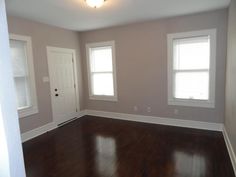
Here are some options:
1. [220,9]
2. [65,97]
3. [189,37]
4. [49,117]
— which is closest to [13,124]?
[49,117]

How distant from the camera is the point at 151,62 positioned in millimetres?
4320

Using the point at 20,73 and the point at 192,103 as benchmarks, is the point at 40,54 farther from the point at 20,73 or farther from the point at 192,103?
the point at 192,103

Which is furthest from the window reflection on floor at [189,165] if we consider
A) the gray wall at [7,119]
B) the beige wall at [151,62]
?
the gray wall at [7,119]

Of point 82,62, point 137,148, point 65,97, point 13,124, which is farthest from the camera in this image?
point 82,62

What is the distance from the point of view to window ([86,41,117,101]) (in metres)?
4.91

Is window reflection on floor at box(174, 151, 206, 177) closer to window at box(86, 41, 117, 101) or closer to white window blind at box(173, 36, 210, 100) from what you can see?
white window blind at box(173, 36, 210, 100)

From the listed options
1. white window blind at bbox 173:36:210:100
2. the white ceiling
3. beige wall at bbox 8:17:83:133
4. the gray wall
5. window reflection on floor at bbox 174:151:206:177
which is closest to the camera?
the gray wall

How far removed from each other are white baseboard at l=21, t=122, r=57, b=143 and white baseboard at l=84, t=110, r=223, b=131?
1.40 metres

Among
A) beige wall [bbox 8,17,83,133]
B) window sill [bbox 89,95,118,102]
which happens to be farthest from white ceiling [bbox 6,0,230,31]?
window sill [bbox 89,95,118,102]

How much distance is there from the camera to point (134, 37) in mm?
4461

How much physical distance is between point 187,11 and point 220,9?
67 cm

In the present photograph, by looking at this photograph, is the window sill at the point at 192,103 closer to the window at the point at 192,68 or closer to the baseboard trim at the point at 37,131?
the window at the point at 192,68

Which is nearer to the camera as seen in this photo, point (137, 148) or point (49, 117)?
point (137, 148)

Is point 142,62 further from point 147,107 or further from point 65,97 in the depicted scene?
point 65,97
